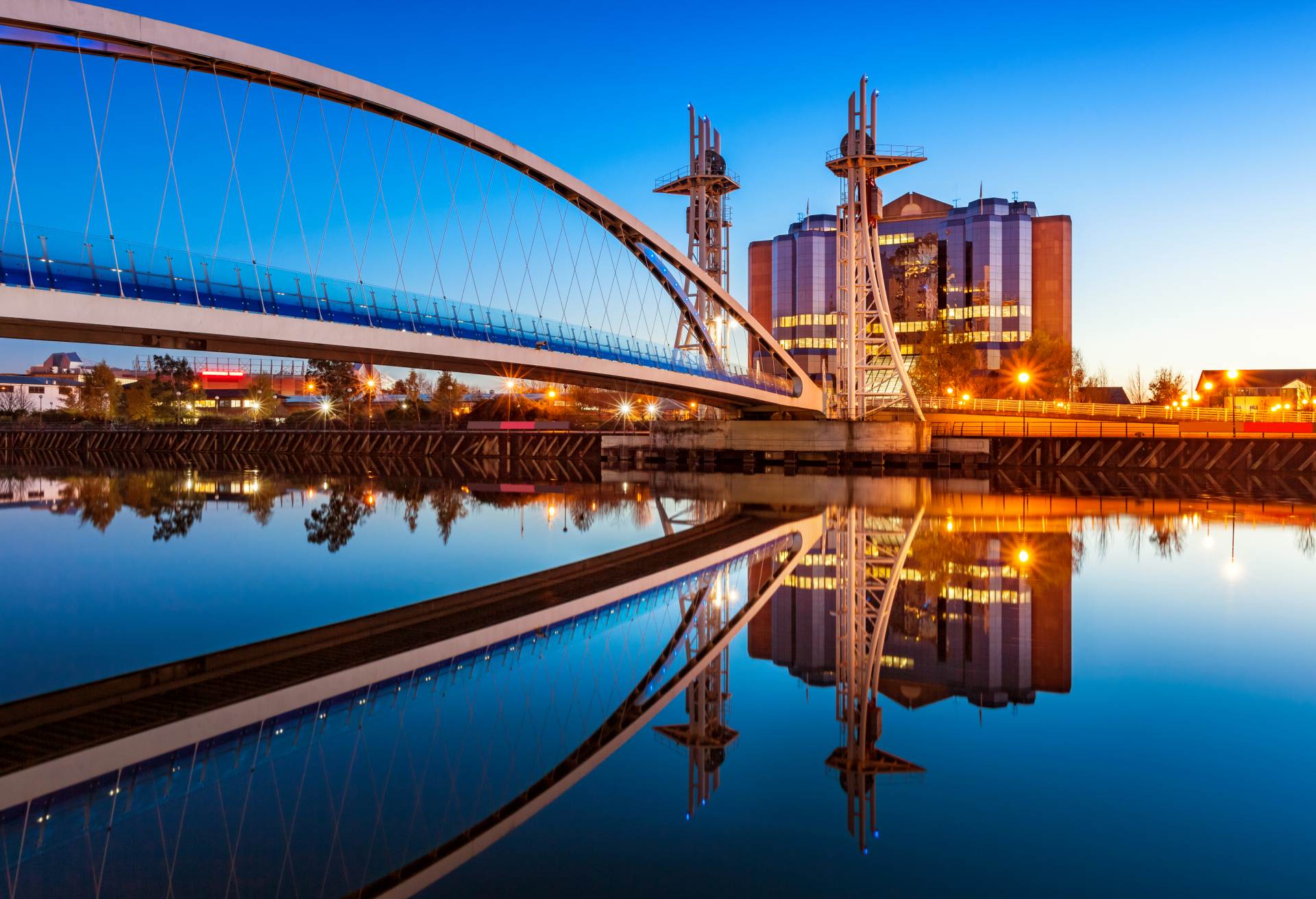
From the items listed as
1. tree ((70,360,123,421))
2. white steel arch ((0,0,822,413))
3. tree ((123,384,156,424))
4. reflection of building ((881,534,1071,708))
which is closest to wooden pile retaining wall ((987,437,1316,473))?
white steel arch ((0,0,822,413))

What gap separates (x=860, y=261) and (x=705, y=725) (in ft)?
138

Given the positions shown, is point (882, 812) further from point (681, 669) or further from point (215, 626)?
point (215, 626)

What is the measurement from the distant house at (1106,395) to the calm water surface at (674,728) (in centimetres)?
7677

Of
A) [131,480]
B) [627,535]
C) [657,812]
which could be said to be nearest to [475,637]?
[657,812]

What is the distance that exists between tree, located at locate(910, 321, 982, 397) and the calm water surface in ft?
211

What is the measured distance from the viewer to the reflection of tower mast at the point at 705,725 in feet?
18.6

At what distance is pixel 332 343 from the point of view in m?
20.5

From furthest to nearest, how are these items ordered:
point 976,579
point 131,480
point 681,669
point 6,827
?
point 131,480
point 976,579
point 681,669
point 6,827

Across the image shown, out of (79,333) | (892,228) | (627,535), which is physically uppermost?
(892,228)

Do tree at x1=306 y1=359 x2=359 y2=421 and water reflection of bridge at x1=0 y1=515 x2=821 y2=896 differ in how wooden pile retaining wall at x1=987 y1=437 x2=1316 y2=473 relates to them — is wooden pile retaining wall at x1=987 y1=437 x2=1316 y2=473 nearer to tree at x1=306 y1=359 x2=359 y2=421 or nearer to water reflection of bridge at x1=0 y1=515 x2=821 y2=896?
water reflection of bridge at x1=0 y1=515 x2=821 y2=896

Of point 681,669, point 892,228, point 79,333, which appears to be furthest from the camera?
point 892,228

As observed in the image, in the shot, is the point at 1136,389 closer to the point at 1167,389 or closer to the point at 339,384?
the point at 1167,389

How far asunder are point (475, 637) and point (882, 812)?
5.55 metres

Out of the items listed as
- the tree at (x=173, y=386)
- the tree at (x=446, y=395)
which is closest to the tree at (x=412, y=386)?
the tree at (x=446, y=395)
